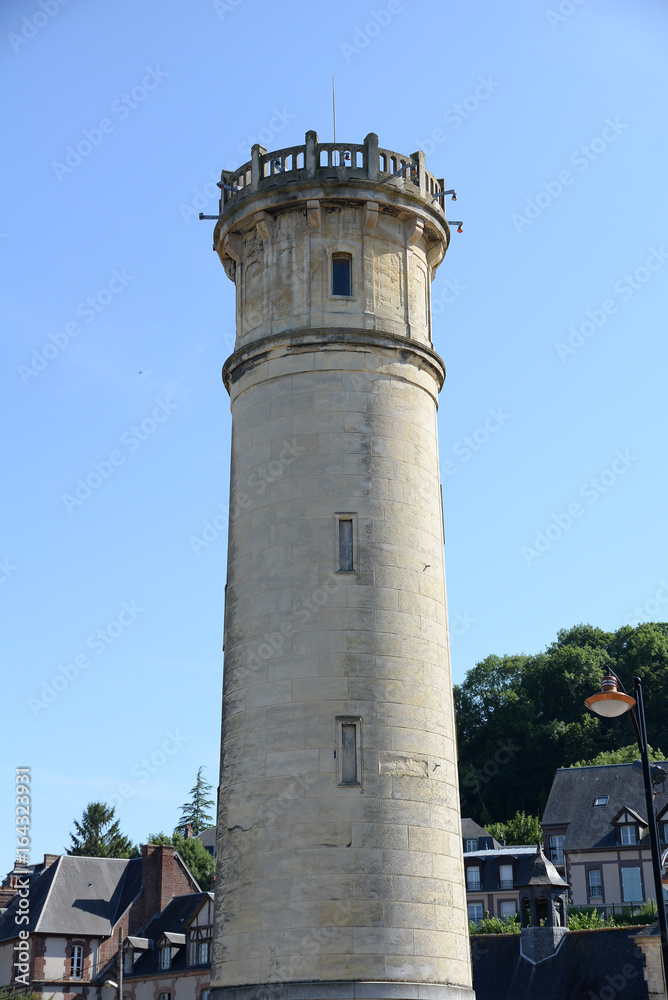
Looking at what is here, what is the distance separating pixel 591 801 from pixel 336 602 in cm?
5530

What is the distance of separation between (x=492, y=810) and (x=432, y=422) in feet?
250

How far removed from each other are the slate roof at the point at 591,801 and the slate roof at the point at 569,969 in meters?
30.2

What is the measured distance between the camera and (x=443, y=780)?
23781 millimetres

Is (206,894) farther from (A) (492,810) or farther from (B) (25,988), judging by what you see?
(A) (492,810)

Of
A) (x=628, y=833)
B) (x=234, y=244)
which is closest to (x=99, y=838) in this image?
(x=628, y=833)

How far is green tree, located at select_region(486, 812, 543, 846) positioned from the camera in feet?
278

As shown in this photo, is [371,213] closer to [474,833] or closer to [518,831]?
[474,833]

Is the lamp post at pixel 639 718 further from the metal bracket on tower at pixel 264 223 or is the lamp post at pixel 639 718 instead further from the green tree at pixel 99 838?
the green tree at pixel 99 838

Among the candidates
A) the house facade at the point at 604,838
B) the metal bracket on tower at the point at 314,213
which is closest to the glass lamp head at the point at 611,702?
the metal bracket on tower at the point at 314,213

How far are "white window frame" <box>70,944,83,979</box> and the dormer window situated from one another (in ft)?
104

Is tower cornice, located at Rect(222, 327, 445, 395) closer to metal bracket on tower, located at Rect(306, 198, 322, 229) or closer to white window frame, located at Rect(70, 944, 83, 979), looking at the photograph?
metal bracket on tower, located at Rect(306, 198, 322, 229)

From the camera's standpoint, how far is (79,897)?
6075cm

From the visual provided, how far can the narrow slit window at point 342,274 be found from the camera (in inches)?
1043

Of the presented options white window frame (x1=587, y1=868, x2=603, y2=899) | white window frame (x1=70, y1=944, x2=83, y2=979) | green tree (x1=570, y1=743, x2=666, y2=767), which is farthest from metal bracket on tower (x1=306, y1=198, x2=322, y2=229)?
green tree (x1=570, y1=743, x2=666, y2=767)
